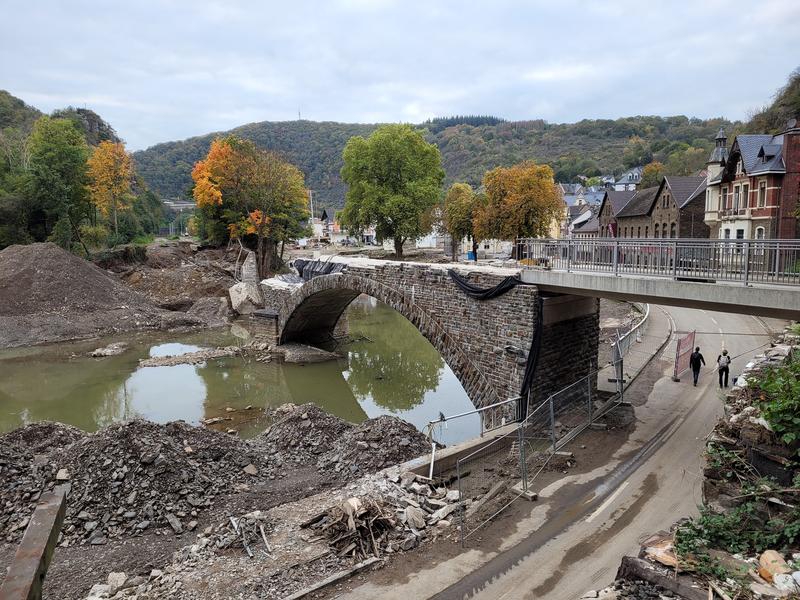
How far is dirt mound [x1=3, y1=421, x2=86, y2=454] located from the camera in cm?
1288

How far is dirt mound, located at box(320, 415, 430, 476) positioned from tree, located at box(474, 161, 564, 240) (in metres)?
14.9

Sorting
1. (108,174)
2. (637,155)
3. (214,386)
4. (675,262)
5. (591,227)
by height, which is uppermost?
(637,155)

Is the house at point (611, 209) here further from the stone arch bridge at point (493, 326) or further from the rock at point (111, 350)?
the rock at point (111, 350)

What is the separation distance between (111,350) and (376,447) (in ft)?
68.9

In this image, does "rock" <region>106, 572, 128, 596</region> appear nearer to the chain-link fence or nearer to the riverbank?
the riverbank

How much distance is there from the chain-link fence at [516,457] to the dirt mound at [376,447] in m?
1.58

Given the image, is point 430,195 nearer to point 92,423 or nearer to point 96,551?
point 92,423

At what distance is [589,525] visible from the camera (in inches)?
340

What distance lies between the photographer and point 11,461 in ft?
36.6

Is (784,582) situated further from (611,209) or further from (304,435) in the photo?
(611,209)

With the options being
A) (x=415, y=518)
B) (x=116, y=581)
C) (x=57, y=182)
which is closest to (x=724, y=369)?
(x=415, y=518)

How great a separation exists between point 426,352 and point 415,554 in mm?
20974

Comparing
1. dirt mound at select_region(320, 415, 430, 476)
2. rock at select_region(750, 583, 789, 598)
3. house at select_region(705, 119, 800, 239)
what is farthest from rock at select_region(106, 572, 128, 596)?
house at select_region(705, 119, 800, 239)

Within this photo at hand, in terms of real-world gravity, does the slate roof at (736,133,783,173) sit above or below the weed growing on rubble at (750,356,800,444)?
above
